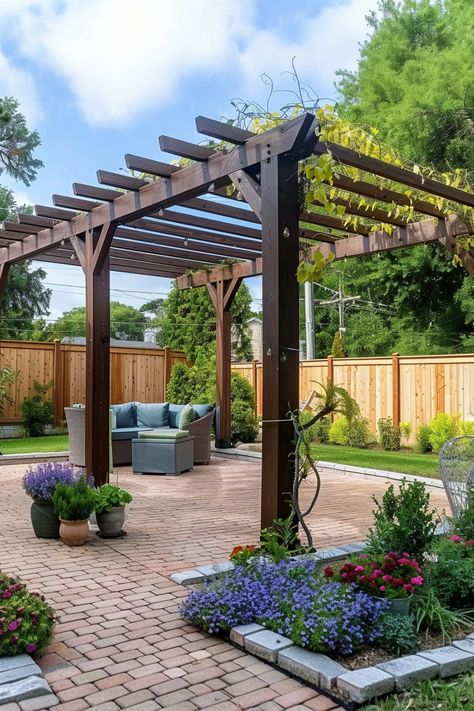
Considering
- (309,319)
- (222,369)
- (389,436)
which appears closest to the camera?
(222,369)

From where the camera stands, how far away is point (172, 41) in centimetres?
773

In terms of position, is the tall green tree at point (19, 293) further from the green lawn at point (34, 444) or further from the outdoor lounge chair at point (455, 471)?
the outdoor lounge chair at point (455, 471)

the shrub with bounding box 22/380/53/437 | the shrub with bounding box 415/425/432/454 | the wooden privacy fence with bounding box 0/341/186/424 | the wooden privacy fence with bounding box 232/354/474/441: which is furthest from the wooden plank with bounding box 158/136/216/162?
the shrub with bounding box 22/380/53/437

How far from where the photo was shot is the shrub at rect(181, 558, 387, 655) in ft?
8.77

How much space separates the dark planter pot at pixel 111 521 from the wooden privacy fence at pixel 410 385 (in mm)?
6029

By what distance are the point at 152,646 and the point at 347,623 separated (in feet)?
2.95

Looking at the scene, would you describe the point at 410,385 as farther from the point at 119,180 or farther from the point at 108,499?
the point at 108,499

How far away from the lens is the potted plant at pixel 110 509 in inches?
185

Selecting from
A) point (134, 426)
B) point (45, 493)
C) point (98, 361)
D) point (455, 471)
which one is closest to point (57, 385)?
point (134, 426)

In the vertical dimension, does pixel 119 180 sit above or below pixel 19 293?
below

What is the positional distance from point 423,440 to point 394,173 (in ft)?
19.4

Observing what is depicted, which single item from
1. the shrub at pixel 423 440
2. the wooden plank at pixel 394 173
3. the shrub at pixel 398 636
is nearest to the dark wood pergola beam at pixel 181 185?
the wooden plank at pixel 394 173

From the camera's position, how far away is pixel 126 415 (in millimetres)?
9438

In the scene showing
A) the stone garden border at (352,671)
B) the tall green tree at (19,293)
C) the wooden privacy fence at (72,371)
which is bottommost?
the stone garden border at (352,671)
